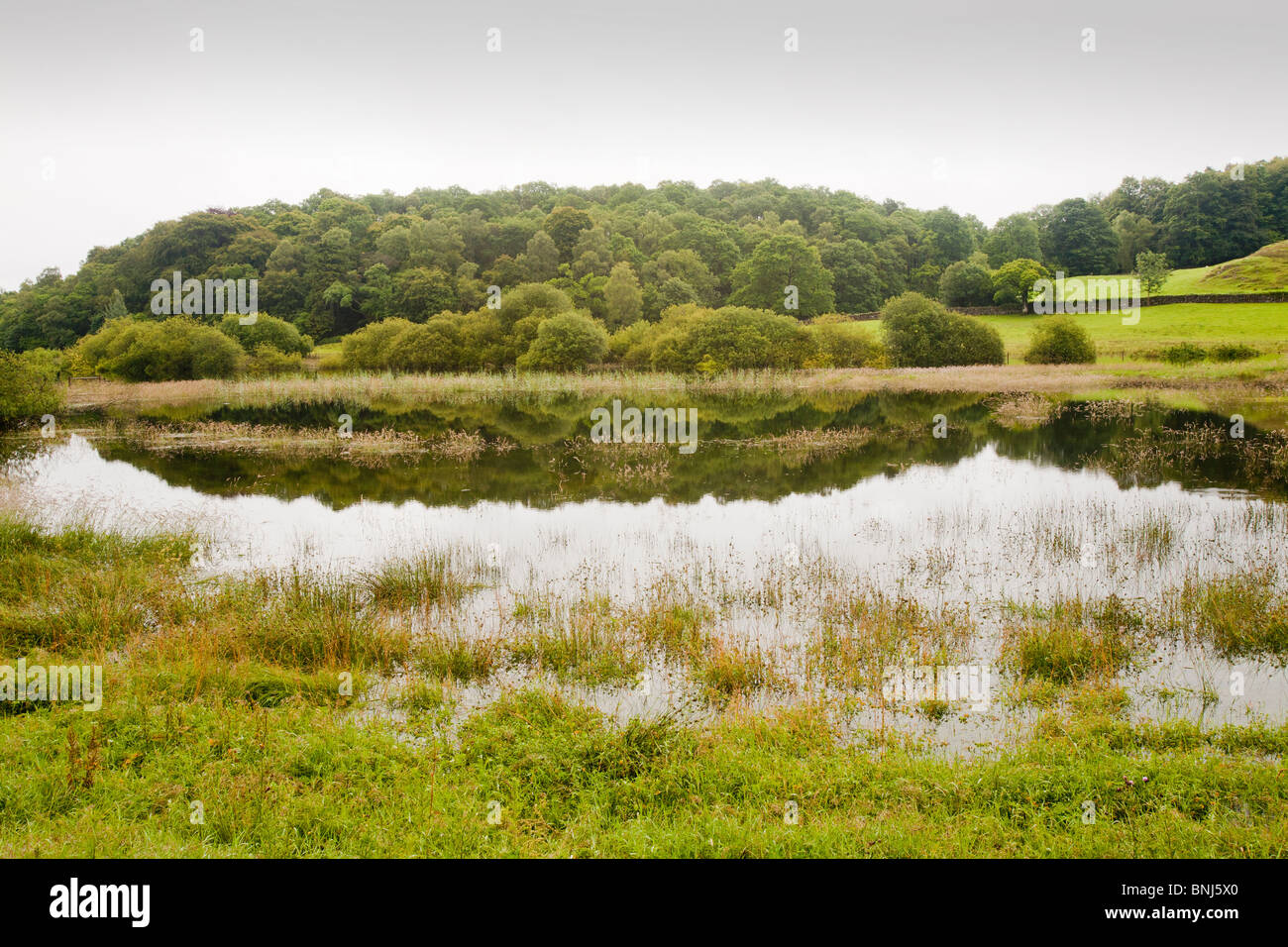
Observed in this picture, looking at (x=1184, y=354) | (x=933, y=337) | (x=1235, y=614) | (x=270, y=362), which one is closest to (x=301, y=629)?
(x=1235, y=614)

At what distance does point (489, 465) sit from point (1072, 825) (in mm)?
21013

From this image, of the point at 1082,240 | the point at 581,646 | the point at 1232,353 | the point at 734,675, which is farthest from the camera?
the point at 1082,240

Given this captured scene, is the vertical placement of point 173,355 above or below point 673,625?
above

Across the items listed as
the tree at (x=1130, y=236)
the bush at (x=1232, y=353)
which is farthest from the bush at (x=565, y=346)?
the tree at (x=1130, y=236)

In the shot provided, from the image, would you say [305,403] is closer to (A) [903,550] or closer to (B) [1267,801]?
(A) [903,550]

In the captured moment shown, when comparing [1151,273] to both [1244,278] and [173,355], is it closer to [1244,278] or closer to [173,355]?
[1244,278]

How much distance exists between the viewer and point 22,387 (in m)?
34.4

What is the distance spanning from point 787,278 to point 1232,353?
43222 mm

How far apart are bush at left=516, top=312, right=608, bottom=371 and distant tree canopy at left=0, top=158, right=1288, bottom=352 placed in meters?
20.0

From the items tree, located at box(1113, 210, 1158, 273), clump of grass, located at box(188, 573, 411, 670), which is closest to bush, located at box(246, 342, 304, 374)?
clump of grass, located at box(188, 573, 411, 670)

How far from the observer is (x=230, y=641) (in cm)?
955

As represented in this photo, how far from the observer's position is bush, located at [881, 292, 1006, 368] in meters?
57.6

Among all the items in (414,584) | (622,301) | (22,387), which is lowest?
(414,584)

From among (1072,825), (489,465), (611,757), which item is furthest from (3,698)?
(489,465)
